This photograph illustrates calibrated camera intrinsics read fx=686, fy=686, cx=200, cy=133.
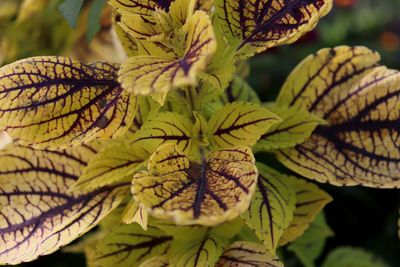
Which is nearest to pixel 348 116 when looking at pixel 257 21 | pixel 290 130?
pixel 290 130

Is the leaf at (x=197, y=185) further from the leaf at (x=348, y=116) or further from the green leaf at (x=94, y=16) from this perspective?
the green leaf at (x=94, y=16)

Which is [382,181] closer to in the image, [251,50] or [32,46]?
[251,50]

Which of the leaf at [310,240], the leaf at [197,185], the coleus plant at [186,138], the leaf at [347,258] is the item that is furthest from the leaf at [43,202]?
the leaf at [347,258]

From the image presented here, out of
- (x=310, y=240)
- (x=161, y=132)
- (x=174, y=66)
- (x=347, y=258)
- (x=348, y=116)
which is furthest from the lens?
(x=347, y=258)

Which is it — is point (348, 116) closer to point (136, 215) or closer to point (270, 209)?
point (270, 209)

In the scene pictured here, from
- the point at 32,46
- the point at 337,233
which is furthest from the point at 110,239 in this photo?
the point at 337,233

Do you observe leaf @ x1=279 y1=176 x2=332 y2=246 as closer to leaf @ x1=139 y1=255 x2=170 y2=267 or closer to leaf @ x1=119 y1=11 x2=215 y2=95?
leaf @ x1=139 y1=255 x2=170 y2=267
